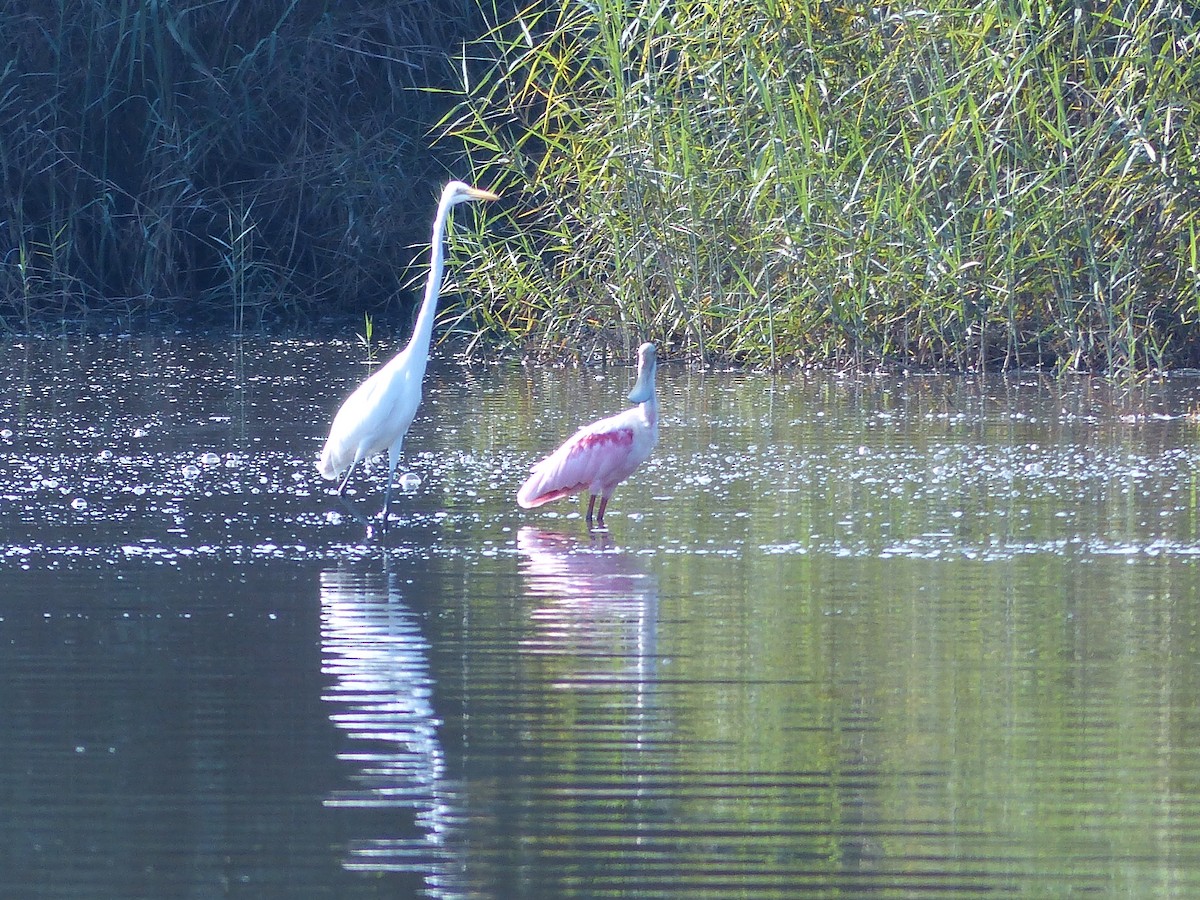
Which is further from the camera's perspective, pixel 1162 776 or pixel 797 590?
pixel 797 590

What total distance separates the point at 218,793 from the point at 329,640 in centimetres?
151

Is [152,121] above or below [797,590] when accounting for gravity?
above

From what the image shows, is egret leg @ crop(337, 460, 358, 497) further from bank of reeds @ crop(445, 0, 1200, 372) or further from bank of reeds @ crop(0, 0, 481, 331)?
bank of reeds @ crop(0, 0, 481, 331)

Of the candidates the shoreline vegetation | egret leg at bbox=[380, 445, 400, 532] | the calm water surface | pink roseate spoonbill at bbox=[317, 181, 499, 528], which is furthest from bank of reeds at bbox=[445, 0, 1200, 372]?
egret leg at bbox=[380, 445, 400, 532]

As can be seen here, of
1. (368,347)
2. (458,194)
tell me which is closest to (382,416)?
(458,194)

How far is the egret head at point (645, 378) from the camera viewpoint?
30.4 ft

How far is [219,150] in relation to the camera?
20594mm

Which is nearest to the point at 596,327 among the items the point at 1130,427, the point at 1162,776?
the point at 1130,427

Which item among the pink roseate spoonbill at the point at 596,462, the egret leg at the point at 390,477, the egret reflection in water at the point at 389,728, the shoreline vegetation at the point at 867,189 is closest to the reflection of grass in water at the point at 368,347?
the shoreline vegetation at the point at 867,189

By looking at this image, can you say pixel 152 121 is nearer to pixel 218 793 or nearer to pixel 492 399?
pixel 492 399

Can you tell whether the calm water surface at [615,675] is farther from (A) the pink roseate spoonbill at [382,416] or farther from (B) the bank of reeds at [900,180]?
(B) the bank of reeds at [900,180]

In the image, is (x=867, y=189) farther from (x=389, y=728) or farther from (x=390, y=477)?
(x=389, y=728)

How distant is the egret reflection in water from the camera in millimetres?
4371

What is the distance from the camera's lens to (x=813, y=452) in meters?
10.4
